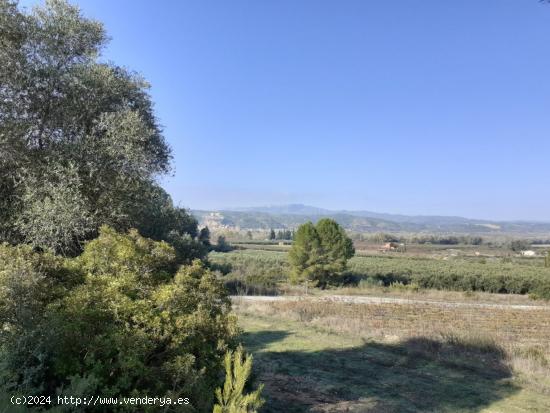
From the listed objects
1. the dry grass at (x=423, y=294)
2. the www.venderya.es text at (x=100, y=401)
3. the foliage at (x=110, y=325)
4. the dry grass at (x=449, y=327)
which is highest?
the foliage at (x=110, y=325)

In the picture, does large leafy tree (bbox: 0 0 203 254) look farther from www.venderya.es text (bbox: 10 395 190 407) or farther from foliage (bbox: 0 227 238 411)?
www.venderya.es text (bbox: 10 395 190 407)

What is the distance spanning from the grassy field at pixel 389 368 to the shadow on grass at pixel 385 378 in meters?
0.02

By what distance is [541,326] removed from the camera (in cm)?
2291

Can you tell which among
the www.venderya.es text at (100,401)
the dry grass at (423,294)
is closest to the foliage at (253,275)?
the dry grass at (423,294)

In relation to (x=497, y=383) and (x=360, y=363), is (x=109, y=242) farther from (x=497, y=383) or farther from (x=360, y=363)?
(x=497, y=383)

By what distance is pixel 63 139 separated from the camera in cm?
869

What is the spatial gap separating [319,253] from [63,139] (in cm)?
4023

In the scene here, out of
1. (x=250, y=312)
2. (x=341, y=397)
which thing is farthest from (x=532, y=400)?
(x=250, y=312)

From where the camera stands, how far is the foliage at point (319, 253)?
155 feet

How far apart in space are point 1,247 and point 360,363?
29.9 ft

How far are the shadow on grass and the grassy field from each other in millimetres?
21

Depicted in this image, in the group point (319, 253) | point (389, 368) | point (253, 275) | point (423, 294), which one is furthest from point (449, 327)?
point (253, 275)

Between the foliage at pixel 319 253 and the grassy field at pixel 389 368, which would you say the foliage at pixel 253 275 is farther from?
the grassy field at pixel 389 368

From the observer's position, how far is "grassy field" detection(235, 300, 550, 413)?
29.4ft
